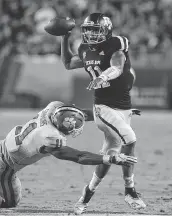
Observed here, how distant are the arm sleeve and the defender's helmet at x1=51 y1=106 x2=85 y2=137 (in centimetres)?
17

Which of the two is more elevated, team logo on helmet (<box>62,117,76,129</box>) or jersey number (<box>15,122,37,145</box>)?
team logo on helmet (<box>62,117,76,129</box>)

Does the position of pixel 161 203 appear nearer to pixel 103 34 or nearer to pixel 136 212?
pixel 136 212

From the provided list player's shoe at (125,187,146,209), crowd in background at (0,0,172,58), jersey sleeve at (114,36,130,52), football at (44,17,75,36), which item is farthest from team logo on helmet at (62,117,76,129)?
crowd in background at (0,0,172,58)

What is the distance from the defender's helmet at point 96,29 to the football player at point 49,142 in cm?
78

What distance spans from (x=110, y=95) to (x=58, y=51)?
29.7ft

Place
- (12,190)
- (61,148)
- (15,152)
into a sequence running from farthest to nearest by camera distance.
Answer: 1. (12,190)
2. (15,152)
3. (61,148)

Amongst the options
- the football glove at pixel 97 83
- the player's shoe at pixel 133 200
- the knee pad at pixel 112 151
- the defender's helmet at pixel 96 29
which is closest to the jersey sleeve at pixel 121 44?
the defender's helmet at pixel 96 29

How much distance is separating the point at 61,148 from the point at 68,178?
Result: 8.80ft

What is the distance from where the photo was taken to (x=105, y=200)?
245 inches

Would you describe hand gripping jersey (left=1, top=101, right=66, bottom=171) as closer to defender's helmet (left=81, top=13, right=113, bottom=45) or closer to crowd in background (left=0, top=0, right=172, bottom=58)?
defender's helmet (left=81, top=13, right=113, bottom=45)

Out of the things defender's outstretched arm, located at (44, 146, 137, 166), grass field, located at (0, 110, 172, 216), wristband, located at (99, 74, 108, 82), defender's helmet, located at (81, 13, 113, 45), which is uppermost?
defender's helmet, located at (81, 13, 113, 45)

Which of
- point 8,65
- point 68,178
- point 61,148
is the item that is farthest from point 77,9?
point 61,148

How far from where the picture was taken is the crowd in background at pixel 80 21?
14.8 m

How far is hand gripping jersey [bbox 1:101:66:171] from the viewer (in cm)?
507
